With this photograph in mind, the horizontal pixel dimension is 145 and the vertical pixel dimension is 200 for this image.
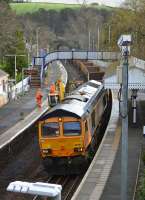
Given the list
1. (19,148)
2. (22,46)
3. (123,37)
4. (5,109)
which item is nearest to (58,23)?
(22,46)

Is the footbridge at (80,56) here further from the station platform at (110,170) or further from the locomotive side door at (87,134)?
the locomotive side door at (87,134)

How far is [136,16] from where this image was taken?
50250mm

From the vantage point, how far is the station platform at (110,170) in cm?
1733

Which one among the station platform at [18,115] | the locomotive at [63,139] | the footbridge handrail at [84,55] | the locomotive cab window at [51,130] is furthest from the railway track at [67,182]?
the footbridge handrail at [84,55]

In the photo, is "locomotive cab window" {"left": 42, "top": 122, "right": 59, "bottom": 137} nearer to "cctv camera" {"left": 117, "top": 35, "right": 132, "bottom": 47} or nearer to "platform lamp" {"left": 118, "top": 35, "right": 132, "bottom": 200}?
"platform lamp" {"left": 118, "top": 35, "right": 132, "bottom": 200}

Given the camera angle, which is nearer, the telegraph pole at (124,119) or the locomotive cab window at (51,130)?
the telegraph pole at (124,119)

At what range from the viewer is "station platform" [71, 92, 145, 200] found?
56.9 feet

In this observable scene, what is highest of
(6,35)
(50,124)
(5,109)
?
(6,35)

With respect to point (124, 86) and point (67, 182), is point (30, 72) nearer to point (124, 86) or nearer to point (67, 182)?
point (67, 182)

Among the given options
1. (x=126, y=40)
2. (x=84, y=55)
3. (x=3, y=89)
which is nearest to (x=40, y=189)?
(x=126, y=40)

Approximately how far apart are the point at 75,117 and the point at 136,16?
31077mm

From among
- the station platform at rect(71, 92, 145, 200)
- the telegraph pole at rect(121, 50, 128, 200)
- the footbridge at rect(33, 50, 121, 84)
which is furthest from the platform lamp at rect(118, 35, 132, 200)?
the footbridge at rect(33, 50, 121, 84)

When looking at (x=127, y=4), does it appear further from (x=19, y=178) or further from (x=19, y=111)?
(x=19, y=178)

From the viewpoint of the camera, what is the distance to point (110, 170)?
67.8ft
